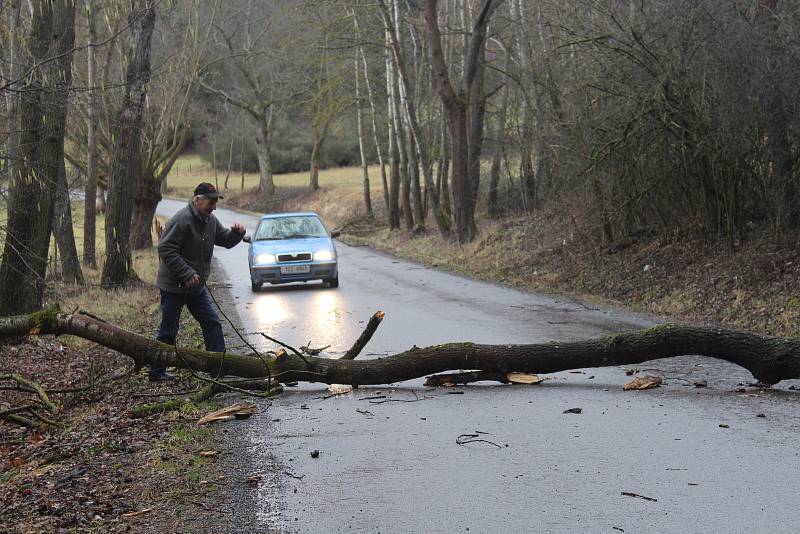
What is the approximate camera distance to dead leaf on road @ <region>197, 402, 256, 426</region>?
27.2ft

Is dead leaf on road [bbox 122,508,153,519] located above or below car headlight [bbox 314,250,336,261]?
below

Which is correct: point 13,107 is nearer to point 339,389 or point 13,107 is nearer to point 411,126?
point 339,389

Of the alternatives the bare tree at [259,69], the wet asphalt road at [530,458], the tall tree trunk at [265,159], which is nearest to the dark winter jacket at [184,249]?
the wet asphalt road at [530,458]

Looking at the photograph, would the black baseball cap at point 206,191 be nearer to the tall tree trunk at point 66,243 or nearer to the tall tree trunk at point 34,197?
the tall tree trunk at point 34,197

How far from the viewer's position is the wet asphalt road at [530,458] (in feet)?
17.9

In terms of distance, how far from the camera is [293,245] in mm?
21391

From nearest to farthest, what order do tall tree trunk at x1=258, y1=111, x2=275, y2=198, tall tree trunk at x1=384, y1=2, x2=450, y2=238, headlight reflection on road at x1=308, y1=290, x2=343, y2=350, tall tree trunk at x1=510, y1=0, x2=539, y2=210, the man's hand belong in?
the man's hand → headlight reflection on road at x1=308, y1=290, x2=343, y2=350 → tall tree trunk at x1=510, y1=0, x2=539, y2=210 → tall tree trunk at x1=384, y1=2, x2=450, y2=238 → tall tree trunk at x1=258, y1=111, x2=275, y2=198

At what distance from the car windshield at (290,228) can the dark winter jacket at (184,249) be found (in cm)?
1170

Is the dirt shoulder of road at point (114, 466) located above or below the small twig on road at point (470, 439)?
below

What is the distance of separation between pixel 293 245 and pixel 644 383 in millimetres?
13224

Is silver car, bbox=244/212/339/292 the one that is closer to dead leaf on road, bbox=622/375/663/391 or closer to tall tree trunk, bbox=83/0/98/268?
tall tree trunk, bbox=83/0/98/268

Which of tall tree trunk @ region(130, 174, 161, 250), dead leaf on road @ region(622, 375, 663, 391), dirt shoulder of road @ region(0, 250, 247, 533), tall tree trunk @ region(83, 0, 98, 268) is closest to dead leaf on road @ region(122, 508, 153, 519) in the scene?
dirt shoulder of road @ region(0, 250, 247, 533)

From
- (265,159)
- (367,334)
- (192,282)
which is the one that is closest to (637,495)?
(367,334)

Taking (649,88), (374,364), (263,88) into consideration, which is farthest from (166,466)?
(263,88)
